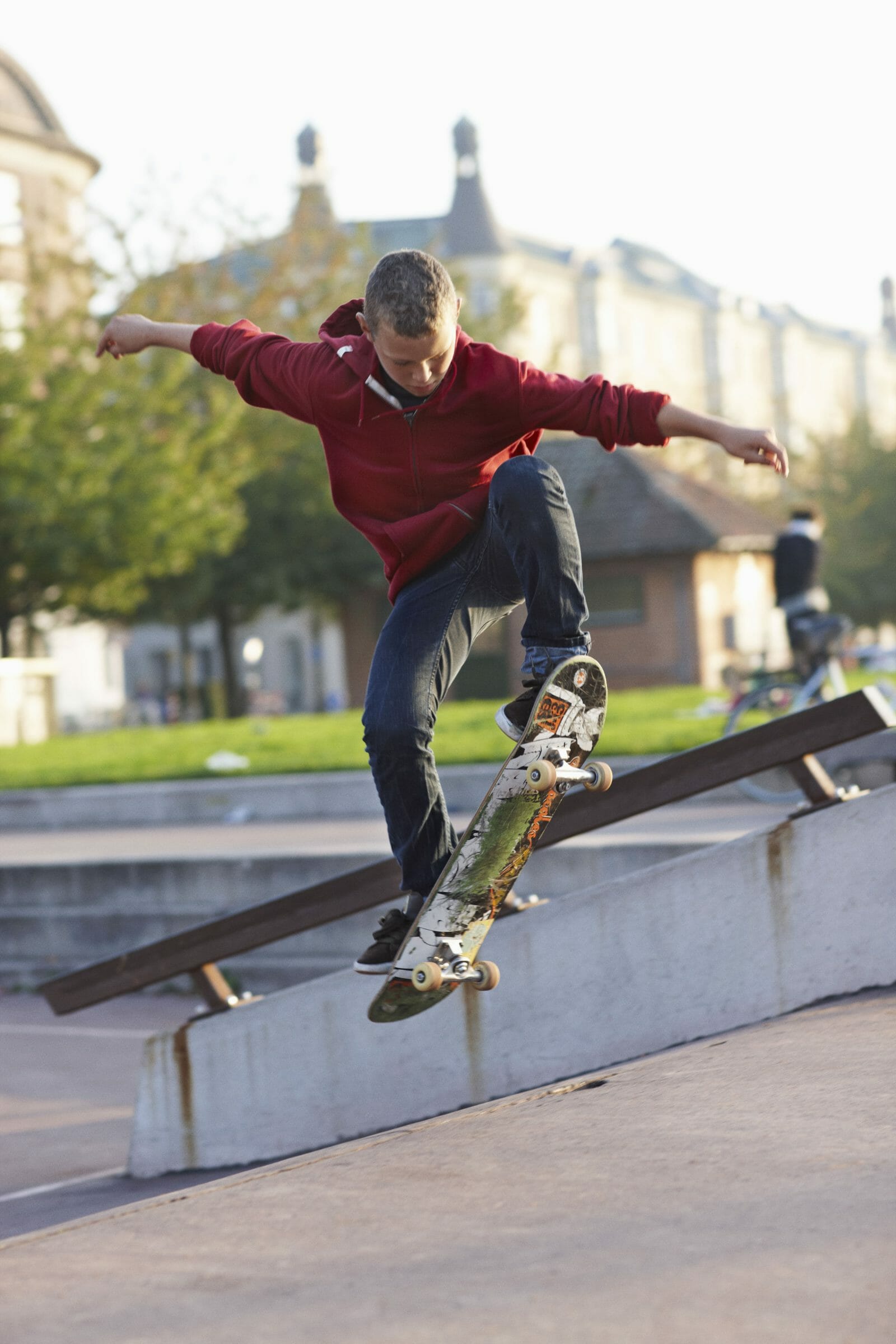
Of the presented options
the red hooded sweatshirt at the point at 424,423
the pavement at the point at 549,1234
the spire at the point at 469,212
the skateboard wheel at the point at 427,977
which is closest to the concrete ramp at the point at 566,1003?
the pavement at the point at 549,1234

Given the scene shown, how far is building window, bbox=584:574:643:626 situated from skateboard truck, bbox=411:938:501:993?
1296 inches

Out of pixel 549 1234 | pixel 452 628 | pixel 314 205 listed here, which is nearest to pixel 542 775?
pixel 452 628

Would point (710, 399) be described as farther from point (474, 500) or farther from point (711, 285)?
point (474, 500)

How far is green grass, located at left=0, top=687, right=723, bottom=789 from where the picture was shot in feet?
44.7

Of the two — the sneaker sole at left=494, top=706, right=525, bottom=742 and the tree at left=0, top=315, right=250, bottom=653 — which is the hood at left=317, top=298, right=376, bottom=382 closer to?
the sneaker sole at left=494, top=706, right=525, bottom=742

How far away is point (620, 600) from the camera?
3697 cm

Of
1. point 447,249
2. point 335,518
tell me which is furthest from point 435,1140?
point 447,249

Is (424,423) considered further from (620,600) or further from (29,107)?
(29,107)

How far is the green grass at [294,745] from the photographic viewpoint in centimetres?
1358

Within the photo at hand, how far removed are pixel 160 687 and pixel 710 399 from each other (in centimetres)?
4441

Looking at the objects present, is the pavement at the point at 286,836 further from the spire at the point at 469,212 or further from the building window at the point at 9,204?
the spire at the point at 469,212

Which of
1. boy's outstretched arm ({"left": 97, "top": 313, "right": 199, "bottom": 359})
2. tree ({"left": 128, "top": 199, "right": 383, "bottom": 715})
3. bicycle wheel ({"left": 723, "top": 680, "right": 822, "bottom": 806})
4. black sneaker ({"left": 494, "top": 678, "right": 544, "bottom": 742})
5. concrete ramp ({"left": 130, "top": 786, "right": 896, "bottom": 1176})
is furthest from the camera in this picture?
tree ({"left": 128, "top": 199, "right": 383, "bottom": 715})

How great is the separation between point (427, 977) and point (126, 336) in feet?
6.59

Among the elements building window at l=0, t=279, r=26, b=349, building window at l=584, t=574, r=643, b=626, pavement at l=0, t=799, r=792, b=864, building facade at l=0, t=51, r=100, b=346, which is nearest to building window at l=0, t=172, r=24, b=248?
building facade at l=0, t=51, r=100, b=346
